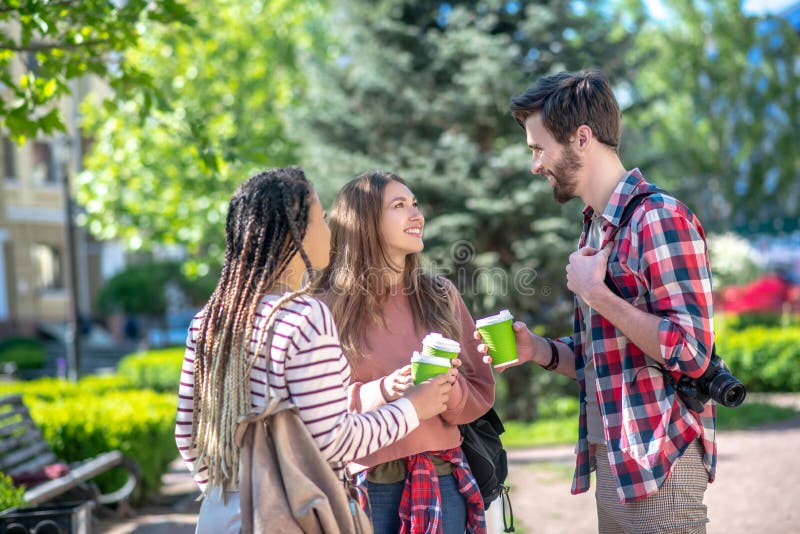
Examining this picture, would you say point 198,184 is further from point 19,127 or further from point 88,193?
point 19,127

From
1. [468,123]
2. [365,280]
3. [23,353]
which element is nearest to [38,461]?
[365,280]

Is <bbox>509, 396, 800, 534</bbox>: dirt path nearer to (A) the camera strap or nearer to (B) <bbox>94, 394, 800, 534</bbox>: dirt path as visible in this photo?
(B) <bbox>94, 394, 800, 534</bbox>: dirt path

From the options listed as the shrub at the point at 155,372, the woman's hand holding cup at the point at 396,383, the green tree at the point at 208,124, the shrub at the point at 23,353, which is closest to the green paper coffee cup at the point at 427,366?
the woman's hand holding cup at the point at 396,383

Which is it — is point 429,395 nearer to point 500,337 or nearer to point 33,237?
point 500,337

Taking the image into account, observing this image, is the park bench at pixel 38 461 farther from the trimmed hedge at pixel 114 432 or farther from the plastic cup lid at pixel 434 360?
the plastic cup lid at pixel 434 360

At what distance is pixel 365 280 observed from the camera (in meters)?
3.04

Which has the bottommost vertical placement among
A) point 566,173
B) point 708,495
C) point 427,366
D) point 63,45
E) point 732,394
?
point 708,495

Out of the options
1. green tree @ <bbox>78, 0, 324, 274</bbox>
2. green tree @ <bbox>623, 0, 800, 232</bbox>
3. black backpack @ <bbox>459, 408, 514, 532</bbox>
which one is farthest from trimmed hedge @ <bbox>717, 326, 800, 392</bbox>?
green tree @ <bbox>623, 0, 800, 232</bbox>

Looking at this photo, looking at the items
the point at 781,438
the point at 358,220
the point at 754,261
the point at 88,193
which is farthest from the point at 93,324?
the point at 358,220

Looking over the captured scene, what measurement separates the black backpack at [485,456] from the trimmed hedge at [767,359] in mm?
9945

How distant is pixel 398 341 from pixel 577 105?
1024 mm

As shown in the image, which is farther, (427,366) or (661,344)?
(427,366)

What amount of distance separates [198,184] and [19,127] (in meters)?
9.90

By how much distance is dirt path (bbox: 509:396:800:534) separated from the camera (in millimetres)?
5793
